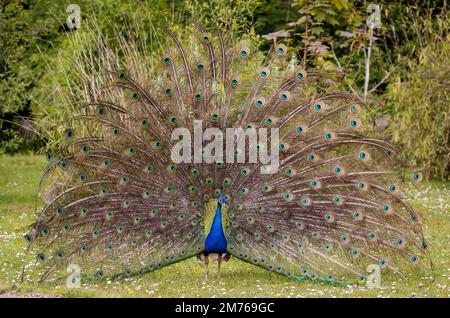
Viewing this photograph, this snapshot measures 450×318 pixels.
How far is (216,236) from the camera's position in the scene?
A: 310 inches

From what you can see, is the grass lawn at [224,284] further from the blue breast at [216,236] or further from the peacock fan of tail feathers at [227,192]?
the blue breast at [216,236]

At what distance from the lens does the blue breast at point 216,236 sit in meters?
7.86

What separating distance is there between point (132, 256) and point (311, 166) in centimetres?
192

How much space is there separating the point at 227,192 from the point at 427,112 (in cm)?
986

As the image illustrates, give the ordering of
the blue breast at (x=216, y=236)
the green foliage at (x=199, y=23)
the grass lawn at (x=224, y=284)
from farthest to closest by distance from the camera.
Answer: the green foliage at (x=199, y=23) < the blue breast at (x=216, y=236) < the grass lawn at (x=224, y=284)

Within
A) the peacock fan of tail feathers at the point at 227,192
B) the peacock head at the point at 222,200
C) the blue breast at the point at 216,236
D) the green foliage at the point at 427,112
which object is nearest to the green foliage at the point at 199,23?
the green foliage at the point at 427,112

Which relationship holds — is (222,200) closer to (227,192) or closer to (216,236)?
(227,192)

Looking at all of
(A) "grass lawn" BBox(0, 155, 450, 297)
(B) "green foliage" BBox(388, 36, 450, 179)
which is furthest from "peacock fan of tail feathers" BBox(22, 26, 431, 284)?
(B) "green foliage" BBox(388, 36, 450, 179)

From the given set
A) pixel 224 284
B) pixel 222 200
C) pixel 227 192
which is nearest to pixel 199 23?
pixel 227 192

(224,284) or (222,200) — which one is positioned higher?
(222,200)

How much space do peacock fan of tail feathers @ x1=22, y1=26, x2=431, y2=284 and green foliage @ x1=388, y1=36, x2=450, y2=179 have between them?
8891 mm

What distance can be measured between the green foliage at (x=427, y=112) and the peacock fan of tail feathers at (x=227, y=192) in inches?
350

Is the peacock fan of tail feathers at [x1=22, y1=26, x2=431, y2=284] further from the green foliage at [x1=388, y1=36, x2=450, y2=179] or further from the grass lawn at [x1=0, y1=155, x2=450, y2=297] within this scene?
the green foliage at [x1=388, y1=36, x2=450, y2=179]

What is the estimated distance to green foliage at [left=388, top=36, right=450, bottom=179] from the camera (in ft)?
55.1
